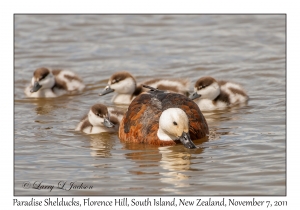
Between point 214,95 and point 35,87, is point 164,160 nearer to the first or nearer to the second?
point 214,95

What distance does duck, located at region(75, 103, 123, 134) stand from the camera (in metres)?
9.02

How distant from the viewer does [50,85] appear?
11109 mm

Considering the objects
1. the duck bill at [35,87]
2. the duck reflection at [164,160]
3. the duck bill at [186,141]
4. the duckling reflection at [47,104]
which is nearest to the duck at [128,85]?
the duckling reflection at [47,104]

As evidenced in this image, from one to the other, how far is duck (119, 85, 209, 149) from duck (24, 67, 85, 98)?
105 inches

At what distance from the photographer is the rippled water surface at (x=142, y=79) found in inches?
280

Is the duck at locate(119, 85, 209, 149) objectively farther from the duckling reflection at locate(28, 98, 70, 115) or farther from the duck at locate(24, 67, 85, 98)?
the duck at locate(24, 67, 85, 98)

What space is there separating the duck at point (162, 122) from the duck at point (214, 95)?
1675 mm

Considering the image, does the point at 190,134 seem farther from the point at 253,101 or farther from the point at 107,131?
the point at 253,101

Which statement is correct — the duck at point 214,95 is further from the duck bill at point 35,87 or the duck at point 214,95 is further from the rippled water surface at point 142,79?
the duck bill at point 35,87

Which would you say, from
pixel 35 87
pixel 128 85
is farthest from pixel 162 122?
pixel 35 87

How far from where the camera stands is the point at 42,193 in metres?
6.84

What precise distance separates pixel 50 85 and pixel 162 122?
12.0 feet

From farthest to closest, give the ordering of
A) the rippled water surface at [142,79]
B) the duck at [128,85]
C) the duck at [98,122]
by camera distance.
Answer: the duck at [128,85] → the duck at [98,122] → the rippled water surface at [142,79]

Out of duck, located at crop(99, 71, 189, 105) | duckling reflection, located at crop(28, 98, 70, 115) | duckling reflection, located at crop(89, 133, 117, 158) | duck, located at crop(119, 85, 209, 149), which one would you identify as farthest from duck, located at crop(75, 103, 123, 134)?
duck, located at crop(99, 71, 189, 105)
